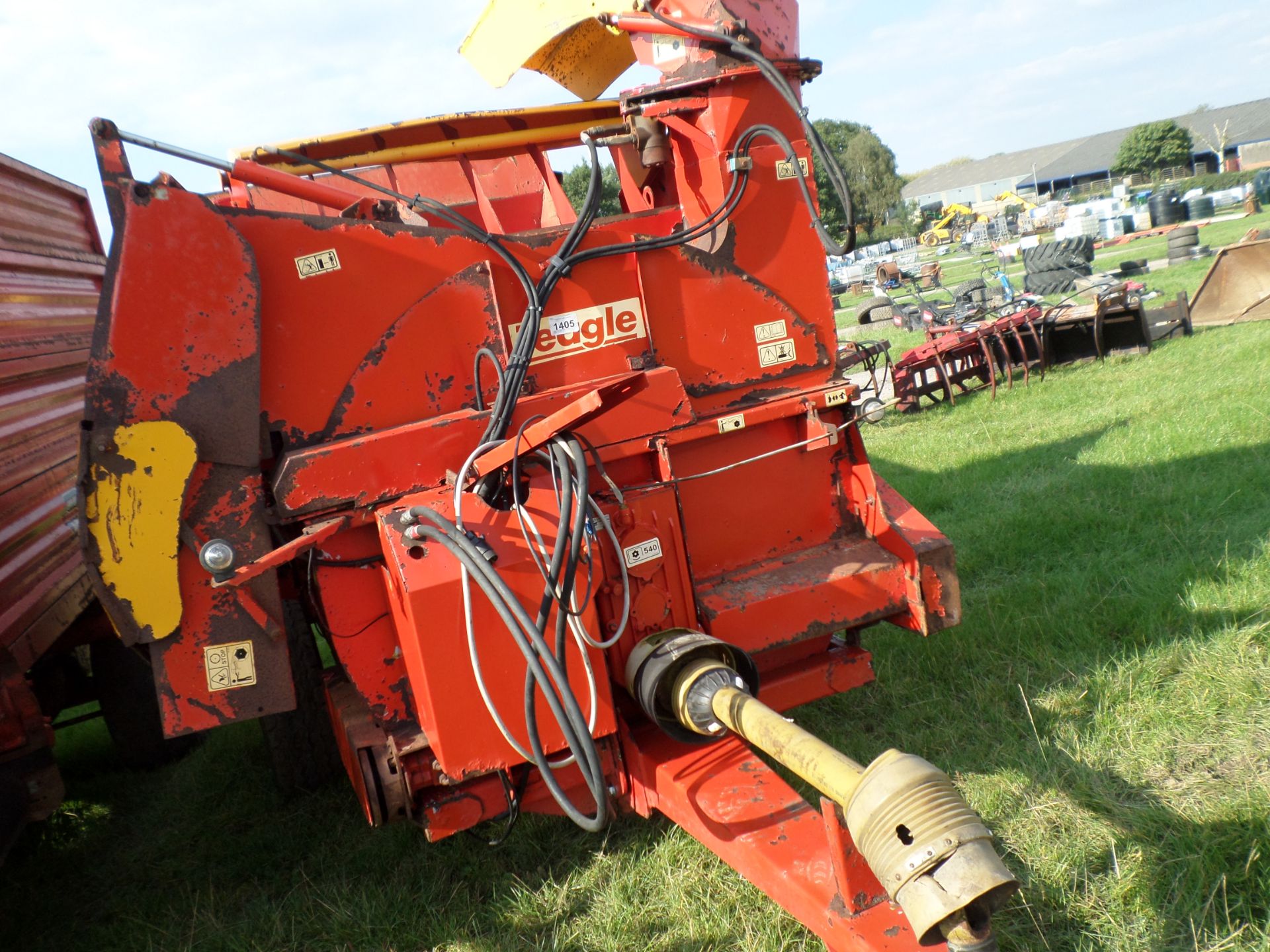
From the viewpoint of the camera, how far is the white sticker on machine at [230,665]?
2717 mm

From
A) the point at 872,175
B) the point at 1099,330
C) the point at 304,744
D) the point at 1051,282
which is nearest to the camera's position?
the point at 304,744

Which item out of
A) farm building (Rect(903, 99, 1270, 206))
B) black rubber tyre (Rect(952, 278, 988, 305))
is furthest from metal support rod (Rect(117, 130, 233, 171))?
farm building (Rect(903, 99, 1270, 206))

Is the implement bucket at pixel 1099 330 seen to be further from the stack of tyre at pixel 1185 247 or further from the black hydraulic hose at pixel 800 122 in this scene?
the stack of tyre at pixel 1185 247

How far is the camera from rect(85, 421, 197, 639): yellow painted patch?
2.56 metres

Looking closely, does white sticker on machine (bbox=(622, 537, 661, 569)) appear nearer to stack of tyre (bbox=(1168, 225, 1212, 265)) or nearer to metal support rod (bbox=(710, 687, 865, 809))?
metal support rod (bbox=(710, 687, 865, 809))

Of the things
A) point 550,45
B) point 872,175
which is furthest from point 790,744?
point 872,175

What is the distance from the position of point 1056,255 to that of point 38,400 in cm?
1171

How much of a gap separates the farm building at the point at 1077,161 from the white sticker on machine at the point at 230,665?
6282 centimetres

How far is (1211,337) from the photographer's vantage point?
30.3ft

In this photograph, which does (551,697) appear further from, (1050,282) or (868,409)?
(1050,282)

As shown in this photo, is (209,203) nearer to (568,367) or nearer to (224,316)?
(224,316)

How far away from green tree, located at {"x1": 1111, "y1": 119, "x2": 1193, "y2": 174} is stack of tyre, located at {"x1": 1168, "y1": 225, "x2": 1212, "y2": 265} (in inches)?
1612

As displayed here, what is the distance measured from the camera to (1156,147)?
52.9 metres

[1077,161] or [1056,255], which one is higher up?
[1077,161]
